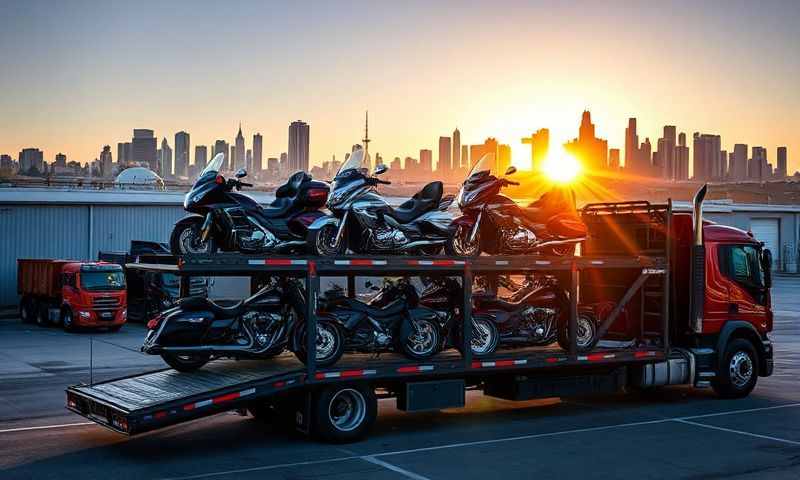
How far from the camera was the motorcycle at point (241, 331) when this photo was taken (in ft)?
39.8

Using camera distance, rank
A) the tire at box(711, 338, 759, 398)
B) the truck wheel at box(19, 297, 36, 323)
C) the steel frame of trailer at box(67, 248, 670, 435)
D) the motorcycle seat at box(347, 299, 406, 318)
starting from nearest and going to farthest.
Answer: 1. the steel frame of trailer at box(67, 248, 670, 435)
2. the motorcycle seat at box(347, 299, 406, 318)
3. the tire at box(711, 338, 759, 398)
4. the truck wheel at box(19, 297, 36, 323)

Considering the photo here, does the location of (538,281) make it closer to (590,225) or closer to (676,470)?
(590,225)

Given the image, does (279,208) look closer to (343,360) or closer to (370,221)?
(370,221)

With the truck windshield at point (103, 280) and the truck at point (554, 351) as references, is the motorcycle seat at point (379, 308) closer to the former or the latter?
the truck at point (554, 351)

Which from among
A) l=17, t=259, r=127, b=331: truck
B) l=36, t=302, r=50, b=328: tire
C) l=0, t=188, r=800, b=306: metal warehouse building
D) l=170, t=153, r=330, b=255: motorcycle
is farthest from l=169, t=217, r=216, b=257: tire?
l=0, t=188, r=800, b=306: metal warehouse building

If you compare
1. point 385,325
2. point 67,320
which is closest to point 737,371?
point 385,325

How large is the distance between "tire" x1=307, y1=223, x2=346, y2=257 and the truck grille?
19295mm

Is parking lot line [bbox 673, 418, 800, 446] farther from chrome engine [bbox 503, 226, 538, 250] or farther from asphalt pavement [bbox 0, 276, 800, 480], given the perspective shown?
chrome engine [bbox 503, 226, 538, 250]

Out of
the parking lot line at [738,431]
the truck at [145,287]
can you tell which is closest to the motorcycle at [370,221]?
the parking lot line at [738,431]

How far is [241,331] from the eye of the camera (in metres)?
12.4

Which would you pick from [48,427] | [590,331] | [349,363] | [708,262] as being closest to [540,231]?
[590,331]

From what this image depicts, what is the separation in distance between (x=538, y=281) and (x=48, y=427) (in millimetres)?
7324

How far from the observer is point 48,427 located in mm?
13258

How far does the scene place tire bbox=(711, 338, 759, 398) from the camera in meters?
15.7
